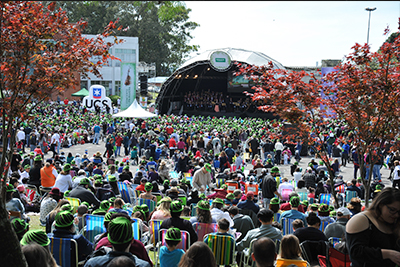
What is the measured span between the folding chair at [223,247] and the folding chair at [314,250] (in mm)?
912

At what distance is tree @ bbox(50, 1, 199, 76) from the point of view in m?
61.4

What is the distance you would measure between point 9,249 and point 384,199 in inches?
109

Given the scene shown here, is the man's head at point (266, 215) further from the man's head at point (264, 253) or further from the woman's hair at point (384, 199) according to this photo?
the woman's hair at point (384, 199)

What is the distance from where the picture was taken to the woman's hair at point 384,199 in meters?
2.94

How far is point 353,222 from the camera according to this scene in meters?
3.02

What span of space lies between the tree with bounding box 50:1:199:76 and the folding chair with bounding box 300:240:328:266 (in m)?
59.6

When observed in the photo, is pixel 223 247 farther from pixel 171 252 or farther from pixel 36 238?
pixel 36 238

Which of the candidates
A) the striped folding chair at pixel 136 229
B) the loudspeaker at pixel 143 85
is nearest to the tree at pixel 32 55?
the striped folding chair at pixel 136 229

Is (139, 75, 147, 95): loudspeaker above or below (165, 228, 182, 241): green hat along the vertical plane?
above

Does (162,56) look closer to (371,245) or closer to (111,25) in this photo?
(111,25)

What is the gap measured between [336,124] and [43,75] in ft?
76.4

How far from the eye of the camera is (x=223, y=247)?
499cm

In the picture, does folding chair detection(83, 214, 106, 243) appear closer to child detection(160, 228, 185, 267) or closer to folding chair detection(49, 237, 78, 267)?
folding chair detection(49, 237, 78, 267)

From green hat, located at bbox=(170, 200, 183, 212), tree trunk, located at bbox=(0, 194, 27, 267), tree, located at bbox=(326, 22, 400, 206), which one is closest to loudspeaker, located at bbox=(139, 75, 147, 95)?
tree, located at bbox=(326, 22, 400, 206)
